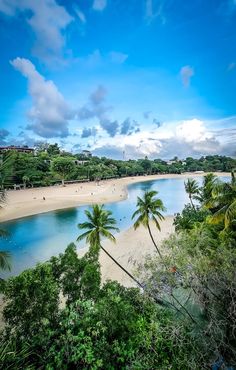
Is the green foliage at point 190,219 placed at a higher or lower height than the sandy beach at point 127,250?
higher

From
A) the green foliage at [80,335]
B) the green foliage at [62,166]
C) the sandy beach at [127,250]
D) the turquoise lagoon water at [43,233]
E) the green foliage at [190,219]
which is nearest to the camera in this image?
the green foliage at [80,335]

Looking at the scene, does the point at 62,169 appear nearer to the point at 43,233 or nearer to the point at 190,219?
the point at 43,233

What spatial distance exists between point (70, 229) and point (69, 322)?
90.6 ft

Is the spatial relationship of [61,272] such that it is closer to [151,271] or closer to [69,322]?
[69,322]

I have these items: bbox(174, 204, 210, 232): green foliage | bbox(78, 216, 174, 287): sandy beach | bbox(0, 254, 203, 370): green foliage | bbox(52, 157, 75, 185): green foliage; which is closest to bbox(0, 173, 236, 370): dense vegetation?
bbox(0, 254, 203, 370): green foliage

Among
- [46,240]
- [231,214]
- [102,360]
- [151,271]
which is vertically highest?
[231,214]

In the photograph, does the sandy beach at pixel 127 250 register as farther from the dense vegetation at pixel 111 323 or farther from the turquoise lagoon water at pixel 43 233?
the dense vegetation at pixel 111 323

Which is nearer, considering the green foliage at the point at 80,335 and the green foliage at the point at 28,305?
the green foliage at the point at 80,335

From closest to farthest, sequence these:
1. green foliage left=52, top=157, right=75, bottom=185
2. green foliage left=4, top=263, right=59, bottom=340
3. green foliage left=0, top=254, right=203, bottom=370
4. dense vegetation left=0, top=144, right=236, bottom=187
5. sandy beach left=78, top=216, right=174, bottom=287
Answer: green foliage left=0, top=254, right=203, bottom=370 < green foliage left=4, top=263, right=59, bottom=340 < sandy beach left=78, top=216, right=174, bottom=287 < dense vegetation left=0, top=144, right=236, bottom=187 < green foliage left=52, top=157, right=75, bottom=185

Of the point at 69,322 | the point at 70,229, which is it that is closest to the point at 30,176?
the point at 70,229

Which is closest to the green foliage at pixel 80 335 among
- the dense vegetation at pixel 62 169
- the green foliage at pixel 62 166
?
the dense vegetation at pixel 62 169

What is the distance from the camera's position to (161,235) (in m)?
30.0

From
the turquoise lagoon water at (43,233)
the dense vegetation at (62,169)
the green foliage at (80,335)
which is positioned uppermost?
the dense vegetation at (62,169)

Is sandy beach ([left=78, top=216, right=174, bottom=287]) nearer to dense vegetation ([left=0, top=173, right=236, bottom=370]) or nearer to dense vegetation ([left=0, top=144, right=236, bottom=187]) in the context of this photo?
dense vegetation ([left=0, top=173, right=236, bottom=370])
